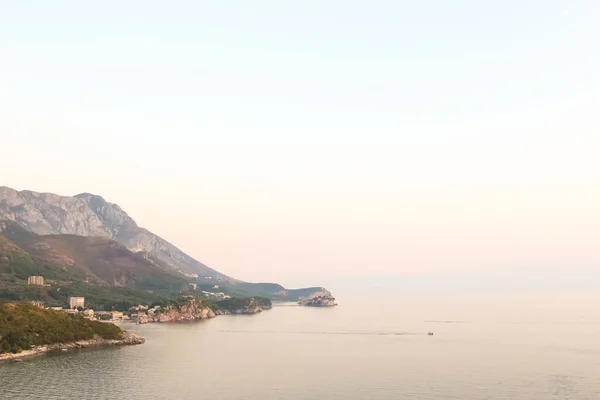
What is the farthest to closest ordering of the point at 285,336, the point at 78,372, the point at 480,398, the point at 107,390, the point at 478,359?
1. the point at 285,336
2. the point at 478,359
3. the point at 78,372
4. the point at 107,390
5. the point at 480,398

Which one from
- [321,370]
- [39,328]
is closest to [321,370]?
[321,370]

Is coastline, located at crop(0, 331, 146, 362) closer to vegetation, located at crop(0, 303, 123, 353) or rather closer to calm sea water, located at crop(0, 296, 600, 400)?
vegetation, located at crop(0, 303, 123, 353)

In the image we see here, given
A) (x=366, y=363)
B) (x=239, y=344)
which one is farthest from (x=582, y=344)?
(x=239, y=344)

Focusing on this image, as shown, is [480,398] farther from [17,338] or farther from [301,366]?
[17,338]

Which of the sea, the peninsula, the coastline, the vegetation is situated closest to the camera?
the sea

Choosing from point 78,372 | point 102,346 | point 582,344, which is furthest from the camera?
point 582,344

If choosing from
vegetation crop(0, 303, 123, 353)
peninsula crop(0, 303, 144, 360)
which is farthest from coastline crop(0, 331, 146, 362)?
vegetation crop(0, 303, 123, 353)
